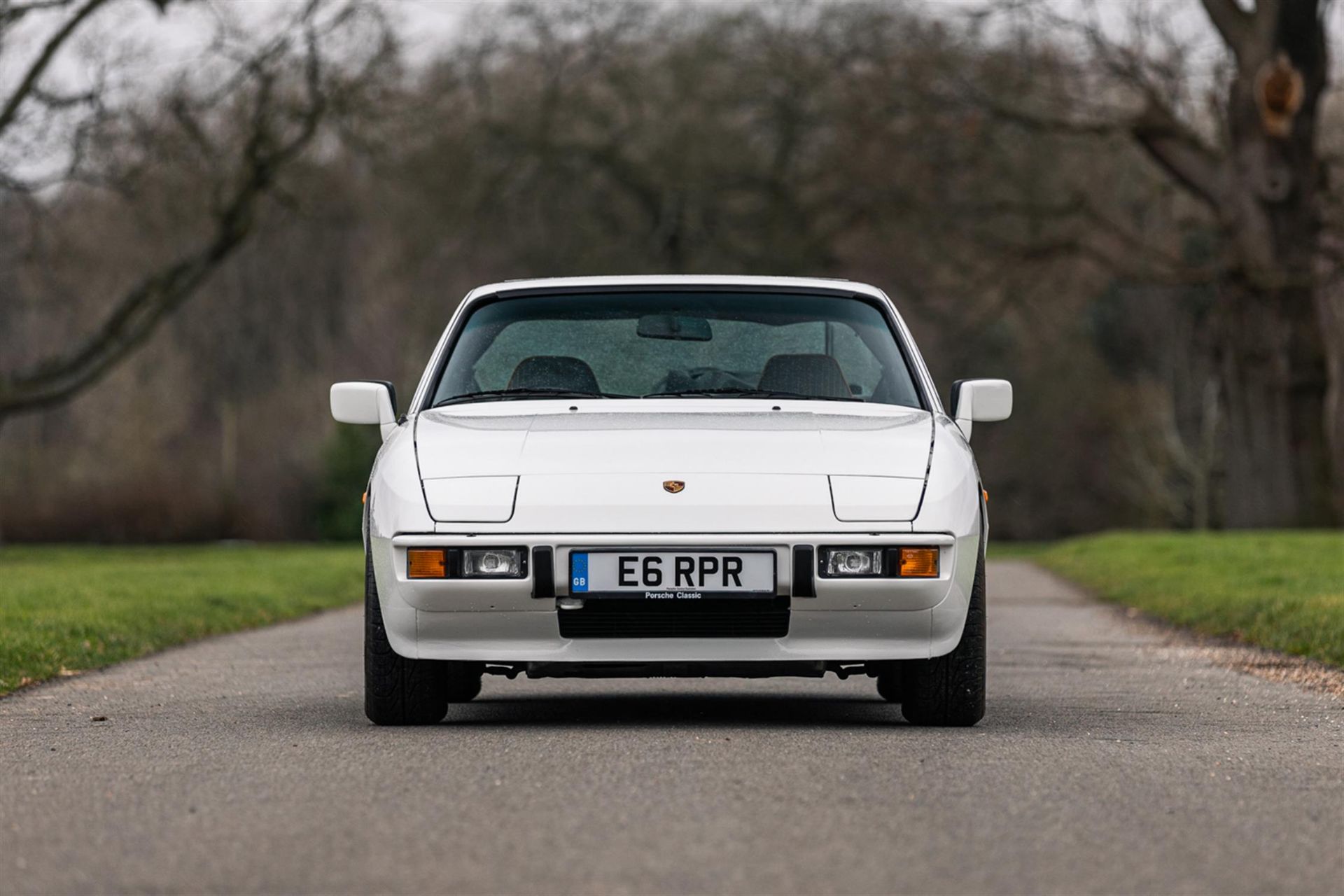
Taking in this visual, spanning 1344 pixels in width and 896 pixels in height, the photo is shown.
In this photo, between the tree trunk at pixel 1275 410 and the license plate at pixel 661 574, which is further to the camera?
the tree trunk at pixel 1275 410

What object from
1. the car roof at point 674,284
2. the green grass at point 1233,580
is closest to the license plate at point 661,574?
the car roof at point 674,284

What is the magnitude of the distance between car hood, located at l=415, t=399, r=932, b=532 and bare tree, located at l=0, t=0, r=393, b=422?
63.1 feet

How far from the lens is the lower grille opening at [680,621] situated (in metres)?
6.43

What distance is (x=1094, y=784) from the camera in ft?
17.9

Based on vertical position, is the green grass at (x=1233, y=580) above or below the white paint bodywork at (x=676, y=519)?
below

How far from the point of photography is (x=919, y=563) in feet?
21.3

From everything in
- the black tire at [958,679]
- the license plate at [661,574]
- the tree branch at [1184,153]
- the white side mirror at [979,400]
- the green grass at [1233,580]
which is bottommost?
the green grass at [1233,580]

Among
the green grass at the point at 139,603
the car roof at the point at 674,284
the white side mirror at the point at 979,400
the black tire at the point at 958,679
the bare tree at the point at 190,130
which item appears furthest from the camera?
the bare tree at the point at 190,130

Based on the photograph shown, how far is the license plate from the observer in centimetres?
637

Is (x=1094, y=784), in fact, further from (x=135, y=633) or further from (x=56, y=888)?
(x=135, y=633)

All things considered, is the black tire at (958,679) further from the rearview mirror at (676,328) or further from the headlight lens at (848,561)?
the rearview mirror at (676,328)

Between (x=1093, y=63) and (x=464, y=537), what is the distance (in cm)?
2351

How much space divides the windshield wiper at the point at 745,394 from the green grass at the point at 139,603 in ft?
10.9

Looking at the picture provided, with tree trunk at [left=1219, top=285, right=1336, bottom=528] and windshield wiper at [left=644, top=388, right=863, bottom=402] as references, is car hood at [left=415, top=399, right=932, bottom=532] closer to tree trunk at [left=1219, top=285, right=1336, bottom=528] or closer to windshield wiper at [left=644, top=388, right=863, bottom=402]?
windshield wiper at [left=644, top=388, right=863, bottom=402]
